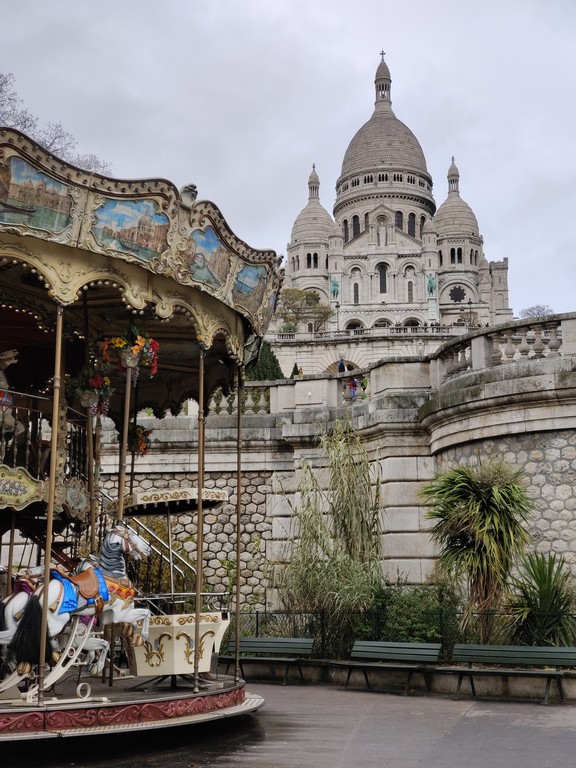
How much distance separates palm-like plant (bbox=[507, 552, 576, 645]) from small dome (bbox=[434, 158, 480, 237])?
12313cm

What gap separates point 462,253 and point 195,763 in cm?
12744

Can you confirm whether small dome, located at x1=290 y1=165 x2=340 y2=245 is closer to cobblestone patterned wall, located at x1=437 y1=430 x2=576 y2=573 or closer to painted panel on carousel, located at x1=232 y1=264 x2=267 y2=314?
cobblestone patterned wall, located at x1=437 y1=430 x2=576 y2=573

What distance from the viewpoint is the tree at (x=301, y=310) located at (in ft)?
331

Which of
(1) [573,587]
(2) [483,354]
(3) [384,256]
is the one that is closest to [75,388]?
(2) [483,354]

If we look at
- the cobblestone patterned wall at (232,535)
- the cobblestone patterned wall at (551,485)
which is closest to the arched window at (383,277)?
the cobblestone patterned wall at (232,535)

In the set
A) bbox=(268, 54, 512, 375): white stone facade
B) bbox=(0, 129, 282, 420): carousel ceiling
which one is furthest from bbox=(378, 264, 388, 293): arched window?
bbox=(0, 129, 282, 420): carousel ceiling

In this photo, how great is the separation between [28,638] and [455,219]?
130 m

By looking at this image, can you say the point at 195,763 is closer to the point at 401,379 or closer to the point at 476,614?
the point at 476,614

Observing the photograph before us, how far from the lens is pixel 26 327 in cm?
1403

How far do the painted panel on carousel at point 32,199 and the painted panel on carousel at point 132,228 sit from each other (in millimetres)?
388

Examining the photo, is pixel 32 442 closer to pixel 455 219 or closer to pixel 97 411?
pixel 97 411

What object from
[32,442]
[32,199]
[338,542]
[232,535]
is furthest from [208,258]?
[232,535]

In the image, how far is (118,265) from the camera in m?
10.9

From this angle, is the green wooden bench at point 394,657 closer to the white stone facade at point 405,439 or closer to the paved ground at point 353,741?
the paved ground at point 353,741
